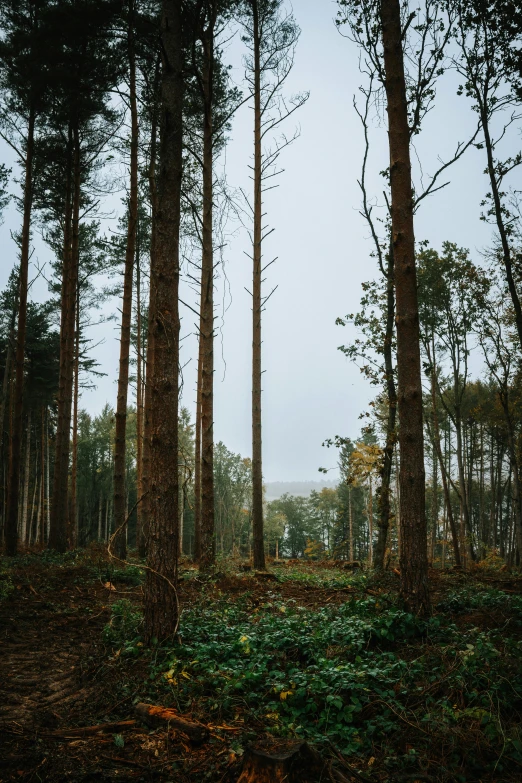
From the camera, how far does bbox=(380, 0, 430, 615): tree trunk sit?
5.36 metres

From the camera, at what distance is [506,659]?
3.52 meters

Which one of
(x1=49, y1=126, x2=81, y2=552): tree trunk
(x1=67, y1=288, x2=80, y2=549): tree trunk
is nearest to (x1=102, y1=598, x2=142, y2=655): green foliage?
(x1=49, y1=126, x2=81, y2=552): tree trunk

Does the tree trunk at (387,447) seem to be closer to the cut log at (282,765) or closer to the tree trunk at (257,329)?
the tree trunk at (257,329)

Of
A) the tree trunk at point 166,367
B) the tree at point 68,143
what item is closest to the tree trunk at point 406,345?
the tree trunk at point 166,367

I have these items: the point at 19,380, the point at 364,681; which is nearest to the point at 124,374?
the point at 19,380

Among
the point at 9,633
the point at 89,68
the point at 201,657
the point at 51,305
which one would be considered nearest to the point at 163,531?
the point at 201,657

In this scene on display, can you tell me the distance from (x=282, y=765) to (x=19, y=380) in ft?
40.2

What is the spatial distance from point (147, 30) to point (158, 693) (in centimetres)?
1040

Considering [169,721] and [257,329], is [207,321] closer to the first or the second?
[257,329]

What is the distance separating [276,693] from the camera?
3.44 meters

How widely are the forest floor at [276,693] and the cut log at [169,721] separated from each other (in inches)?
2.0

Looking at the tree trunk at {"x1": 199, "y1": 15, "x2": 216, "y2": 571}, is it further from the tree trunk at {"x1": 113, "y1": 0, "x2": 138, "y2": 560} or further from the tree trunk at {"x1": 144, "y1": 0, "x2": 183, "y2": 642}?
the tree trunk at {"x1": 144, "y1": 0, "x2": 183, "y2": 642}

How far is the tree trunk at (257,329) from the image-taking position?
38.2 feet

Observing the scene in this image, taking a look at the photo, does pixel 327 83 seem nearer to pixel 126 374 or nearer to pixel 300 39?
pixel 300 39
